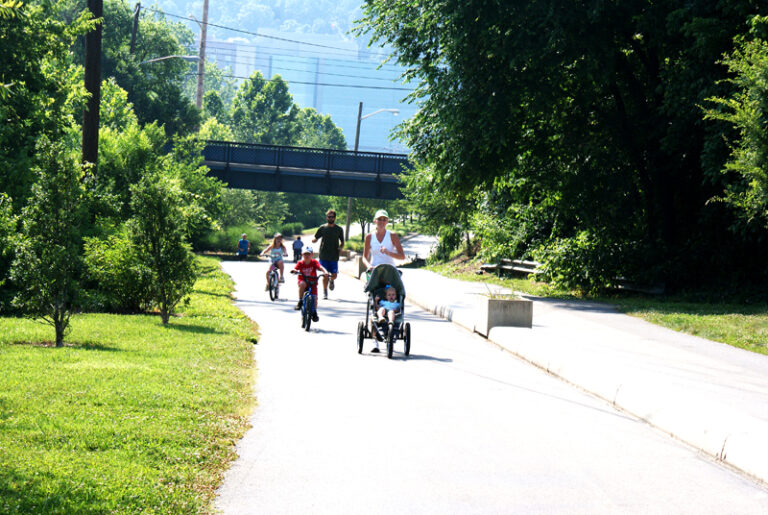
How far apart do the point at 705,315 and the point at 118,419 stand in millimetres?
14169

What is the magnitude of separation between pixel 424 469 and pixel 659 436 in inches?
110

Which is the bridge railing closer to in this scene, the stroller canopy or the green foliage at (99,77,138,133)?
the green foliage at (99,77,138,133)

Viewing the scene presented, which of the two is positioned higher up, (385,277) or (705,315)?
(385,277)

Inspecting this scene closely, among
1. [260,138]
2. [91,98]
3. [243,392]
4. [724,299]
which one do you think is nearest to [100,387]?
[243,392]

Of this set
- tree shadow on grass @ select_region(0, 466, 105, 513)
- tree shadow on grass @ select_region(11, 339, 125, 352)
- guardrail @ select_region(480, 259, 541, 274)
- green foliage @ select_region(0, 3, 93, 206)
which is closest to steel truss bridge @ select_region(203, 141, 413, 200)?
guardrail @ select_region(480, 259, 541, 274)

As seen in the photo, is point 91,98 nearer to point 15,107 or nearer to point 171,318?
point 15,107

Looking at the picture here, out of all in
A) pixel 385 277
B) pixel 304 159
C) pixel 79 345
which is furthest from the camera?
pixel 304 159

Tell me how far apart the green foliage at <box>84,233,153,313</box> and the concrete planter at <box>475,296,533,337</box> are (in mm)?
6174

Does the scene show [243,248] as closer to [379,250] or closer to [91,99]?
[91,99]

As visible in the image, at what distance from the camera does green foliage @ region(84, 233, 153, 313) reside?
664 inches

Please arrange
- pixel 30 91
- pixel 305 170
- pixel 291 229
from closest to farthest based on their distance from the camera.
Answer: pixel 30 91 → pixel 305 170 → pixel 291 229

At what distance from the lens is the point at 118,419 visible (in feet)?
23.7

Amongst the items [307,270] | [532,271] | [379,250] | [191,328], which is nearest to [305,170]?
[532,271]

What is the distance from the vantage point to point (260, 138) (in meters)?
119
